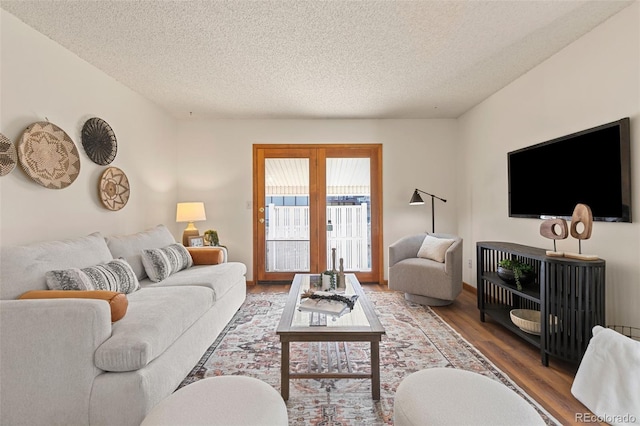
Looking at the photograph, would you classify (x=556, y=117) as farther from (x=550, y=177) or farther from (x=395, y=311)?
(x=395, y=311)

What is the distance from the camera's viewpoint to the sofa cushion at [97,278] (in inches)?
71.2

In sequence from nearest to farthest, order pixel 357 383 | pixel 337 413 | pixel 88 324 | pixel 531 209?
pixel 88 324 → pixel 337 413 → pixel 357 383 → pixel 531 209

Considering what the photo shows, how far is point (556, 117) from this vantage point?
2598 mm

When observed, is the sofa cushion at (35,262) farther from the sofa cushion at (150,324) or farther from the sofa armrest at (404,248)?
the sofa armrest at (404,248)

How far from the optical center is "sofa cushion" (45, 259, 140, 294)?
5.93ft

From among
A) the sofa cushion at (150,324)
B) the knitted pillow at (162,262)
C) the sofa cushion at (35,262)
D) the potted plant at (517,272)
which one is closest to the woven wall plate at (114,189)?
the knitted pillow at (162,262)

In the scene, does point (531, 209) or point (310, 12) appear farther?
point (531, 209)

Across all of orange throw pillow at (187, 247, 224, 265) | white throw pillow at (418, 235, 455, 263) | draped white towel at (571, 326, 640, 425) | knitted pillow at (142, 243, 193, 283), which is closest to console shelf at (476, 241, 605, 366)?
draped white towel at (571, 326, 640, 425)

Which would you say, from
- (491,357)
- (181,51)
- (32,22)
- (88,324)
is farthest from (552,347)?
(32,22)

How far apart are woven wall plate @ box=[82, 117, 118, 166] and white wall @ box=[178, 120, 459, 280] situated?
141cm

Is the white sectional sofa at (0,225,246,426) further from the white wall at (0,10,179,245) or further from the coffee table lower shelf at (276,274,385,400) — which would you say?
the white wall at (0,10,179,245)

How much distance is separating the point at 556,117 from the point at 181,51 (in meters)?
3.31

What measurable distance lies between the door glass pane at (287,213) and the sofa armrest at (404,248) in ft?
4.57

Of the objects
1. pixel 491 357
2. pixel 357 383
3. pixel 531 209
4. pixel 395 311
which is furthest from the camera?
pixel 395 311
